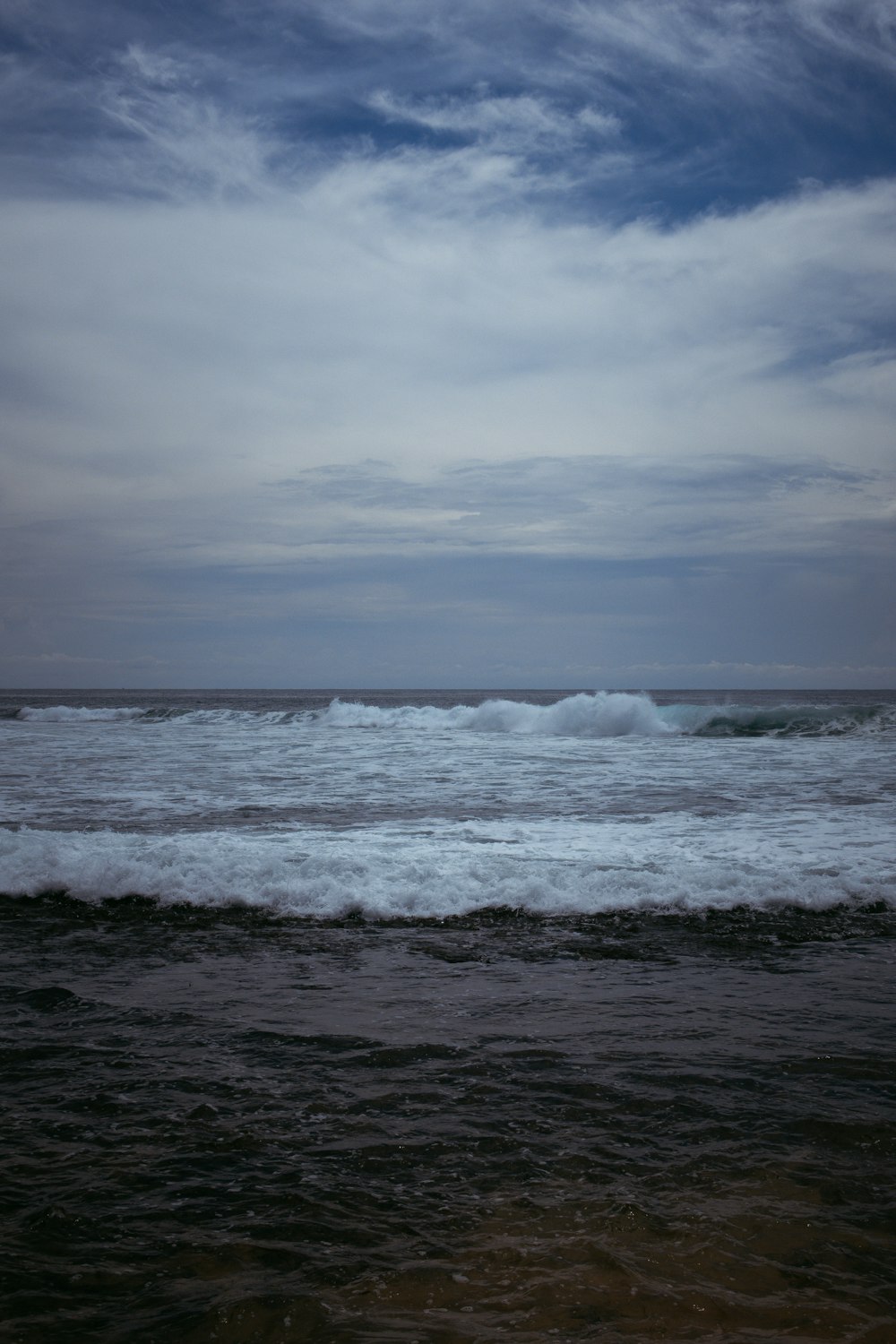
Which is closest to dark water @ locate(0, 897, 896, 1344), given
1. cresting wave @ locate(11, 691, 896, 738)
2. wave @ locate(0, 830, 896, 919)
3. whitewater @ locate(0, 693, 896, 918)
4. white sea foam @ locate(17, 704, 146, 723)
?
wave @ locate(0, 830, 896, 919)

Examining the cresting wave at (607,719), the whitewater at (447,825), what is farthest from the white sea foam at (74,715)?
the whitewater at (447,825)

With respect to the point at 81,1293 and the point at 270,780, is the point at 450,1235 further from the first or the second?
the point at 270,780

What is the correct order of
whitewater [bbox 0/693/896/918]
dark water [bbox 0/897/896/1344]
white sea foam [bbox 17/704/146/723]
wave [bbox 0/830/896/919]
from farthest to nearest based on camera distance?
white sea foam [bbox 17/704/146/723], whitewater [bbox 0/693/896/918], wave [bbox 0/830/896/919], dark water [bbox 0/897/896/1344]

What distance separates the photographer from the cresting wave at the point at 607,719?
3572 cm

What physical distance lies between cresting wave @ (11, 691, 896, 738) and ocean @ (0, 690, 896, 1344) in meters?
24.8

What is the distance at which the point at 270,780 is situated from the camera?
56.8ft

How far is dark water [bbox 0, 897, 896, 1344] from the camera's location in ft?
9.14

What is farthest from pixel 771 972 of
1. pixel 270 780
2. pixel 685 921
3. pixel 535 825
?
pixel 270 780

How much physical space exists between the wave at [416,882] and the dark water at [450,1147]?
147 cm

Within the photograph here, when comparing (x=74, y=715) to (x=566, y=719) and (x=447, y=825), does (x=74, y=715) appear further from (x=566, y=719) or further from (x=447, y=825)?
(x=447, y=825)

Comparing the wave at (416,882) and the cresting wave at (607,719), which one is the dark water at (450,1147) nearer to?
the wave at (416,882)

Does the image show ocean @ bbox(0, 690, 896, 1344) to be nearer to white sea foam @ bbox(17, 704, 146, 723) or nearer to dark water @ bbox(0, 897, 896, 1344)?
dark water @ bbox(0, 897, 896, 1344)

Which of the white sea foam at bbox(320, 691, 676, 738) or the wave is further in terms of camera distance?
the white sea foam at bbox(320, 691, 676, 738)

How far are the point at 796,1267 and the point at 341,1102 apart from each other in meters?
2.09
